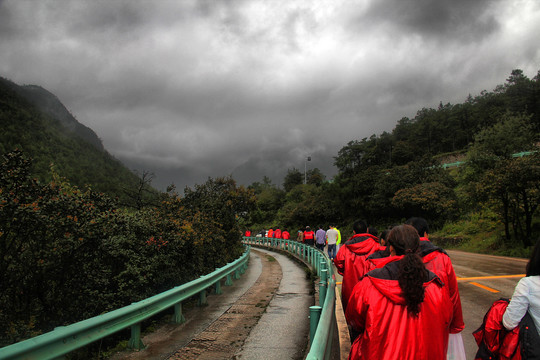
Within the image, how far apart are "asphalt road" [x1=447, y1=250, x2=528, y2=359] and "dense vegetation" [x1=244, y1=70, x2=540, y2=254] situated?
7.17 meters

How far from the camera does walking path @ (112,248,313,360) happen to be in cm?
492

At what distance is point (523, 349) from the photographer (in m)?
2.54

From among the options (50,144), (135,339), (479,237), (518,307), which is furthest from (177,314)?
(50,144)

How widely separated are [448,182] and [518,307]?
36588mm

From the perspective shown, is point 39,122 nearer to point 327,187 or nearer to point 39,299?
point 327,187

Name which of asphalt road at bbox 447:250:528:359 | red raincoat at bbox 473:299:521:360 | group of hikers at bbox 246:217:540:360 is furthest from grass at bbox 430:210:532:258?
group of hikers at bbox 246:217:540:360

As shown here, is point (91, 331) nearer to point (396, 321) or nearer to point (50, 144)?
point (396, 321)

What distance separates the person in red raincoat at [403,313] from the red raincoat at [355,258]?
1965 millimetres

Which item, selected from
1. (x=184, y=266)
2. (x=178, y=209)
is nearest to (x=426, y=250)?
(x=184, y=266)

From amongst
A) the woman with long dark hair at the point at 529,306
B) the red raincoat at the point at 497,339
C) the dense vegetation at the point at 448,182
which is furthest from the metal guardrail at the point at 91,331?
the dense vegetation at the point at 448,182

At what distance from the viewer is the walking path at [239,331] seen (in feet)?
16.1

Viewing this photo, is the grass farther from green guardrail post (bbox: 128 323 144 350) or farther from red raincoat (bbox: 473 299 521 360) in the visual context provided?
green guardrail post (bbox: 128 323 144 350)

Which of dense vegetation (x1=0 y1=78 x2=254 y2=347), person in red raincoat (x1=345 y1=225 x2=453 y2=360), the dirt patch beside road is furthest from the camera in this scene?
dense vegetation (x1=0 y1=78 x2=254 y2=347)

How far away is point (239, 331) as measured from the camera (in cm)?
600
